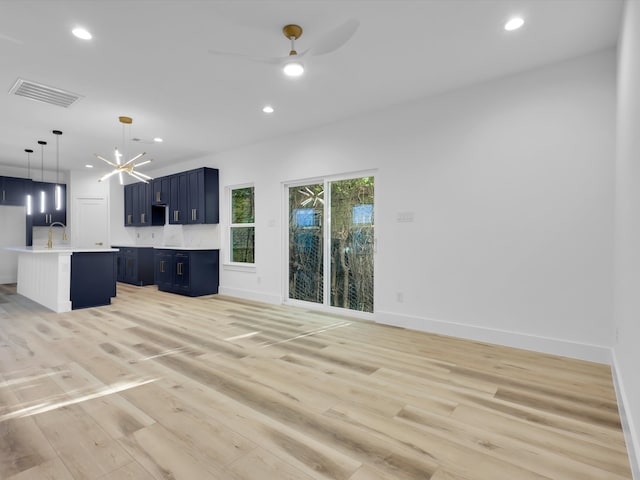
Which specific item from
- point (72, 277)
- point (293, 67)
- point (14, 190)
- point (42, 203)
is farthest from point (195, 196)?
point (293, 67)

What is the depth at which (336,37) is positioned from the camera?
230 centimetres

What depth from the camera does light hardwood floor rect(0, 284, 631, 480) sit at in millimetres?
1660

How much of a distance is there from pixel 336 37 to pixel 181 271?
552 centimetres

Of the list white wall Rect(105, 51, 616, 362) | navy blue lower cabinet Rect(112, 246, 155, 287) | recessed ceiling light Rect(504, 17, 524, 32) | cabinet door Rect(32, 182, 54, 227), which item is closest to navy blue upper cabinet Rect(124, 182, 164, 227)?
navy blue lower cabinet Rect(112, 246, 155, 287)

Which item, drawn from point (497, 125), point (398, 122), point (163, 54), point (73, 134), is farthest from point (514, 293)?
point (73, 134)

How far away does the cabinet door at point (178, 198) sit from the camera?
23.5 feet

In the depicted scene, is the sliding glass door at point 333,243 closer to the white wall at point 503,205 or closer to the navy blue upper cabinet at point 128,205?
the white wall at point 503,205

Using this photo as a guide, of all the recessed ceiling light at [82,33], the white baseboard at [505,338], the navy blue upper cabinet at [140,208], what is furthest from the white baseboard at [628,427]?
the navy blue upper cabinet at [140,208]

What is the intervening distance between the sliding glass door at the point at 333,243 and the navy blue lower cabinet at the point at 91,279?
2.94 m

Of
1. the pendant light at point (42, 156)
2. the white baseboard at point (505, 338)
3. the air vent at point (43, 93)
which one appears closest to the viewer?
the white baseboard at point (505, 338)

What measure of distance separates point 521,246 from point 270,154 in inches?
163

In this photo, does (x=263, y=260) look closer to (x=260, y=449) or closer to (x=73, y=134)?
(x=73, y=134)

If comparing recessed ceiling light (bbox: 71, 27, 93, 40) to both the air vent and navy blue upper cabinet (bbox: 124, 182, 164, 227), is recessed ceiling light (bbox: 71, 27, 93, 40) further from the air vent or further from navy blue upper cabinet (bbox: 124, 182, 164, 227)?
navy blue upper cabinet (bbox: 124, 182, 164, 227)

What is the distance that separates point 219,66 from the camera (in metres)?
3.36
